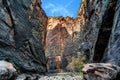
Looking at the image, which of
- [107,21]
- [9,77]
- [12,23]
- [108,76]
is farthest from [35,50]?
[108,76]

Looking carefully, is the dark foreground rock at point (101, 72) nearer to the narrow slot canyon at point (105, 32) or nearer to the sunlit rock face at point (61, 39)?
the narrow slot canyon at point (105, 32)

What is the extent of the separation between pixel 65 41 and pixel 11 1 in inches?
1307

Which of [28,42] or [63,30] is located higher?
[63,30]

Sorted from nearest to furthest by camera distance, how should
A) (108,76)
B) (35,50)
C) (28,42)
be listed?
(108,76) → (28,42) → (35,50)

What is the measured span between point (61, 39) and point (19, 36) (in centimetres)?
3355

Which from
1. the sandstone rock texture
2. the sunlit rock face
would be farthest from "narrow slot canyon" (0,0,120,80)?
the sunlit rock face

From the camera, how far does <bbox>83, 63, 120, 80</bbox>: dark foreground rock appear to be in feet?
27.4

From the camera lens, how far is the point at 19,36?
22.3 meters

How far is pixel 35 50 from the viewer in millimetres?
25312

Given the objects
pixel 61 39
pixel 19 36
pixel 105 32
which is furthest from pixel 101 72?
pixel 61 39

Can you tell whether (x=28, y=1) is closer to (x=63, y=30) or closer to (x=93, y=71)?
(x=93, y=71)

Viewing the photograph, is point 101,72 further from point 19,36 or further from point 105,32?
point 19,36

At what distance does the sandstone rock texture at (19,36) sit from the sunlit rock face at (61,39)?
23.7 metres

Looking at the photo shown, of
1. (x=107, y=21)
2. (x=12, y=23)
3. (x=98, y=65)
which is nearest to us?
(x=98, y=65)
